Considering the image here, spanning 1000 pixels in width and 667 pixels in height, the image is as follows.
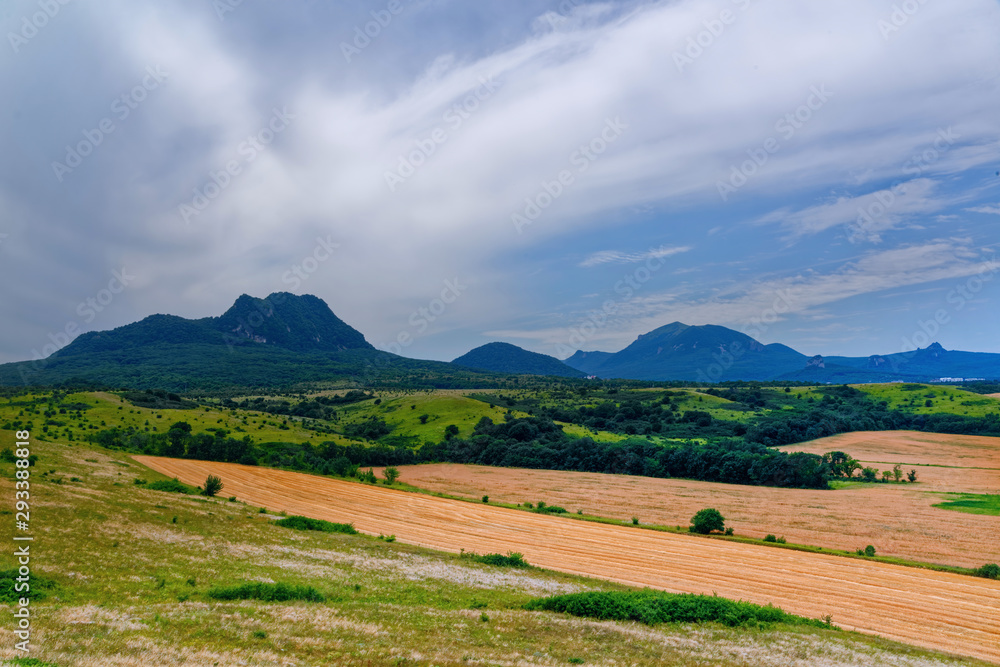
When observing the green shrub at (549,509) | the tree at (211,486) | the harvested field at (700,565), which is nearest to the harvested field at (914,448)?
the green shrub at (549,509)

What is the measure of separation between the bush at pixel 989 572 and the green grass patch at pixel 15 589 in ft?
167

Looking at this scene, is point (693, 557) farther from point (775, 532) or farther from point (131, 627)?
point (131, 627)

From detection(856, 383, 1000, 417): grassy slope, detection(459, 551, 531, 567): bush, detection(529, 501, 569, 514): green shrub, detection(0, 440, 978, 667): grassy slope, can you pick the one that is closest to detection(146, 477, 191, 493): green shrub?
detection(0, 440, 978, 667): grassy slope

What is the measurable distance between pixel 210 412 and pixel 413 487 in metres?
56.1

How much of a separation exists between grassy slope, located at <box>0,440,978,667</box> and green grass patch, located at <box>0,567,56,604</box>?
497 millimetres

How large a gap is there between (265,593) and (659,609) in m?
15.4

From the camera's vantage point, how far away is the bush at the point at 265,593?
734 inches

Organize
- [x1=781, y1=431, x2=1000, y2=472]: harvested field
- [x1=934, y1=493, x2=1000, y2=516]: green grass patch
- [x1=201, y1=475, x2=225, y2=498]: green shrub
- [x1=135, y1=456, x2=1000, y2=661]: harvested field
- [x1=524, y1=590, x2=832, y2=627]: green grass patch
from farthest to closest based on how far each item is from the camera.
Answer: [x1=781, y1=431, x2=1000, y2=472]: harvested field, [x1=934, y1=493, x2=1000, y2=516]: green grass patch, [x1=201, y1=475, x2=225, y2=498]: green shrub, [x1=135, y1=456, x2=1000, y2=661]: harvested field, [x1=524, y1=590, x2=832, y2=627]: green grass patch

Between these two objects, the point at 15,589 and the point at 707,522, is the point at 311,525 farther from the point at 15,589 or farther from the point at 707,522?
the point at 707,522

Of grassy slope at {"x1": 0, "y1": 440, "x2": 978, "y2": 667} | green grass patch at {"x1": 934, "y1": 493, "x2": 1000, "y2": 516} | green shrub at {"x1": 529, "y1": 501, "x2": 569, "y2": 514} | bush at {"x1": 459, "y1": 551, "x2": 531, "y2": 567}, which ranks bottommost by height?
green shrub at {"x1": 529, "y1": 501, "x2": 569, "y2": 514}

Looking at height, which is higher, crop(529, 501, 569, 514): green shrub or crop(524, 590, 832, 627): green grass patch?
crop(524, 590, 832, 627): green grass patch

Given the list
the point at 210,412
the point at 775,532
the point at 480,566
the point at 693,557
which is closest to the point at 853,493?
the point at 775,532

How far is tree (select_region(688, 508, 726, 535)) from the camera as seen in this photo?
48.3 m

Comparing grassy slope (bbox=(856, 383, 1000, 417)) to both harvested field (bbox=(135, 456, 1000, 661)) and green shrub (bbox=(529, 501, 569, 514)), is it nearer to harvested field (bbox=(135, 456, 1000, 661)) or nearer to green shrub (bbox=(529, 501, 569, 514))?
green shrub (bbox=(529, 501, 569, 514))
